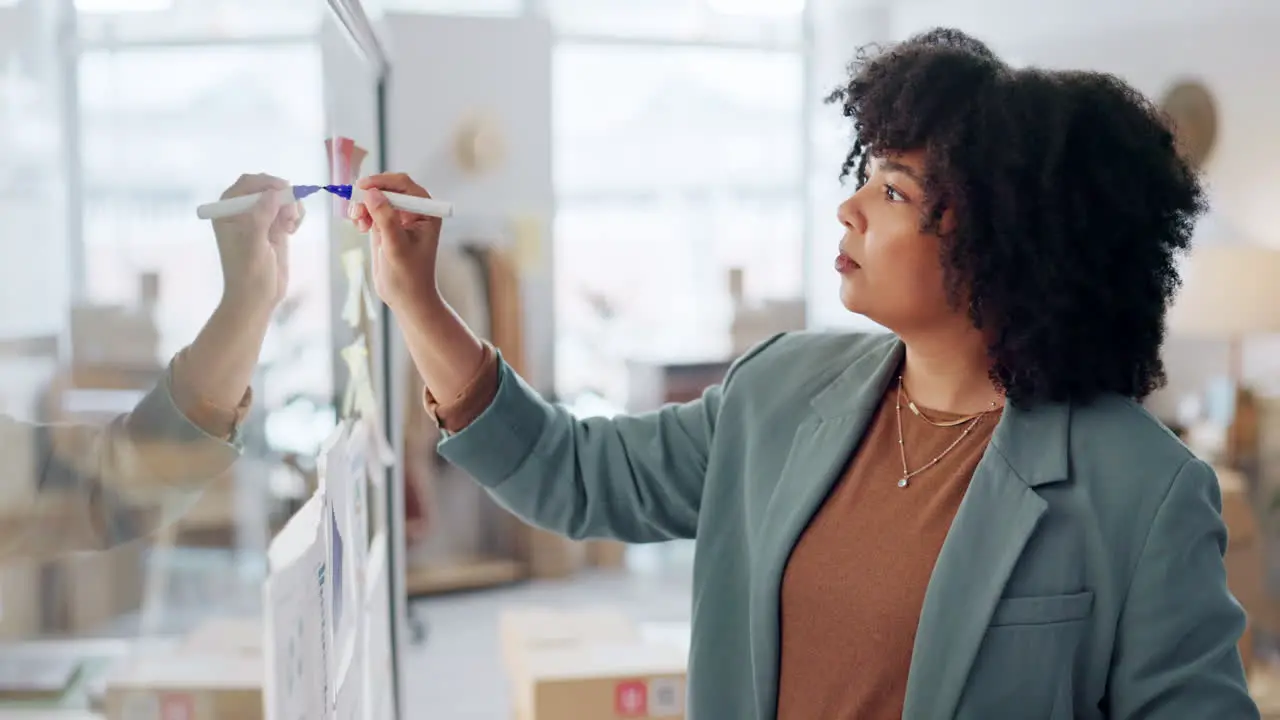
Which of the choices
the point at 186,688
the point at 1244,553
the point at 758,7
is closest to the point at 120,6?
the point at 186,688

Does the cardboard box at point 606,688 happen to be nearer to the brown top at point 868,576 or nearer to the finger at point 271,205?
the brown top at point 868,576

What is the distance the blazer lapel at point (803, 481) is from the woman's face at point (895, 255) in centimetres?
11

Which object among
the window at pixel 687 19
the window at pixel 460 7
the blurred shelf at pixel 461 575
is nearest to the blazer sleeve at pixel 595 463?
the blurred shelf at pixel 461 575

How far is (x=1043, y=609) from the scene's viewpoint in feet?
3.72

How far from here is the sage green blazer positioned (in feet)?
3.65

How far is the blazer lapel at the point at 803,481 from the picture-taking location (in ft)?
4.13

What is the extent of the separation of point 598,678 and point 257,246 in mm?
1661

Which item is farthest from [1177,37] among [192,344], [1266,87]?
[192,344]

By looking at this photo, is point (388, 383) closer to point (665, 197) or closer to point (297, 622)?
point (297, 622)

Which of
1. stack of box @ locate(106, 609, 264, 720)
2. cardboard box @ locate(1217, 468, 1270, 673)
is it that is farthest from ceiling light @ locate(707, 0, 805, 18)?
stack of box @ locate(106, 609, 264, 720)

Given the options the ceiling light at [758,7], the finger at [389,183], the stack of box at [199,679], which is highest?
the ceiling light at [758,7]

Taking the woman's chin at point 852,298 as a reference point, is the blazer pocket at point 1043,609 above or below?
below

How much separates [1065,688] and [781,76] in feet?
20.1

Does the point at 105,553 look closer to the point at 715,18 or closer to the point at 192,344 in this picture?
the point at 192,344
